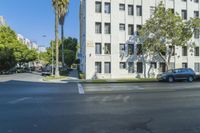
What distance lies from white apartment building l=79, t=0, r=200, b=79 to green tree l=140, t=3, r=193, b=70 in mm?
3208

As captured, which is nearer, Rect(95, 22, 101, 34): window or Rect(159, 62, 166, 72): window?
Rect(95, 22, 101, 34): window

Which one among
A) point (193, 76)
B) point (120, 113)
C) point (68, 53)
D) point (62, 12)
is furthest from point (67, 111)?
point (68, 53)

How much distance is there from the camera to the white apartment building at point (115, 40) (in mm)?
36719

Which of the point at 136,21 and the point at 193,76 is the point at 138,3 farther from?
the point at 193,76

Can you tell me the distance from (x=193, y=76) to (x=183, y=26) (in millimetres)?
7915

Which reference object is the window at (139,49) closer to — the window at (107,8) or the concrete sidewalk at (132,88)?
the window at (107,8)

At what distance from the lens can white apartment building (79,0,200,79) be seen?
3672 cm

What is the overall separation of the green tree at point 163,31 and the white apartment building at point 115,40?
321cm

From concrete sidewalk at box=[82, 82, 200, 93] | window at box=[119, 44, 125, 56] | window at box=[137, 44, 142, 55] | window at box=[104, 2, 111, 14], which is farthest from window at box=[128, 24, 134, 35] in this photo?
concrete sidewalk at box=[82, 82, 200, 93]

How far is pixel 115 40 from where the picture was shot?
3775cm

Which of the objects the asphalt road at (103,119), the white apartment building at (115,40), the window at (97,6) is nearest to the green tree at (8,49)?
the white apartment building at (115,40)

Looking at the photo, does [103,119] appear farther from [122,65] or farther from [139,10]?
[139,10]

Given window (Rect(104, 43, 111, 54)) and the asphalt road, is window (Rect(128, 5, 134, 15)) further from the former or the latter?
the asphalt road

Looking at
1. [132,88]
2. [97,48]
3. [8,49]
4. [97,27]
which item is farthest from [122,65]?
[8,49]
